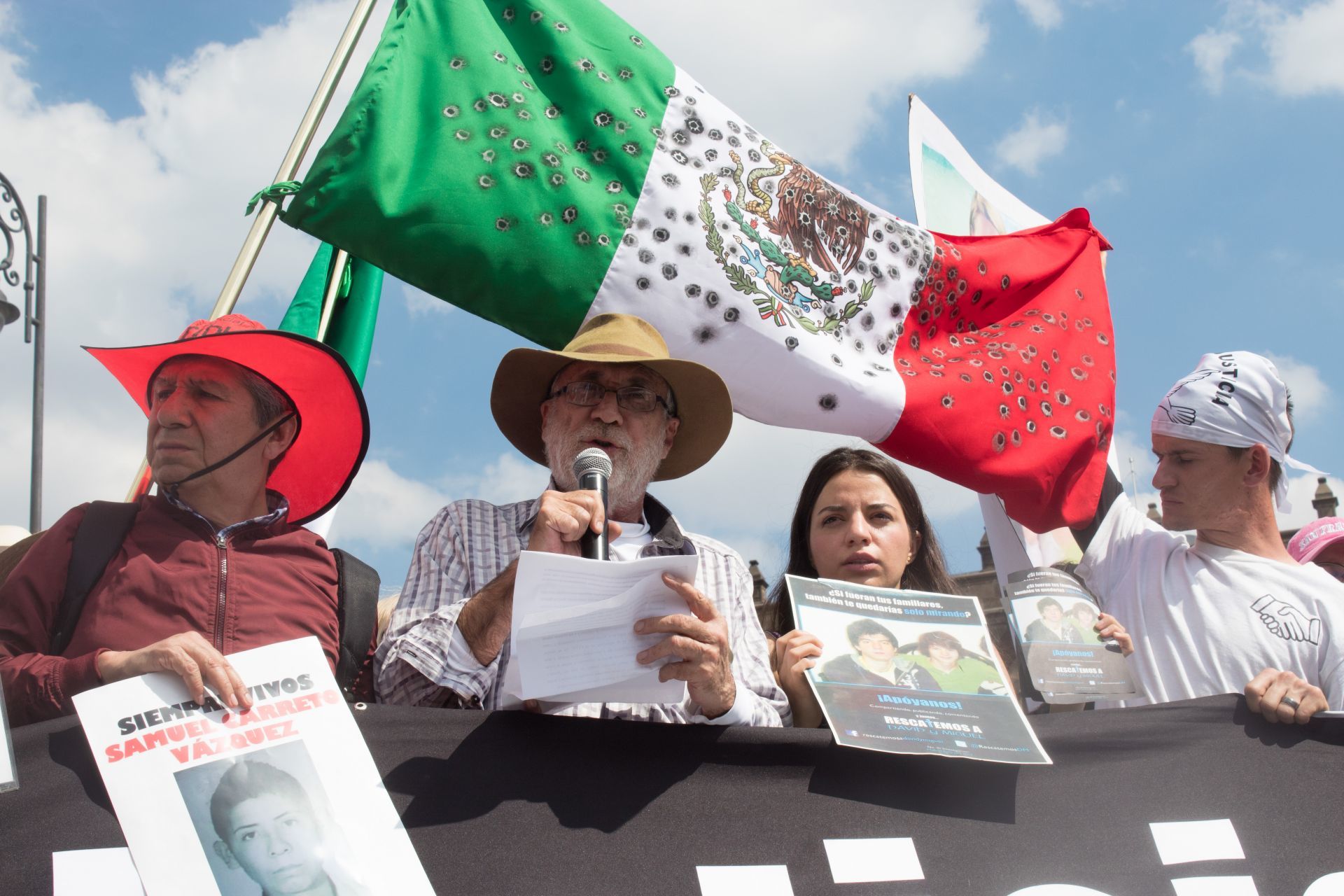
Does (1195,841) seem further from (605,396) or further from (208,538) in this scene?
(208,538)

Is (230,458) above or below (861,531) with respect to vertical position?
above

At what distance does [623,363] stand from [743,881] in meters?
1.45

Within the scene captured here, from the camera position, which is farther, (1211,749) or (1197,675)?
(1197,675)

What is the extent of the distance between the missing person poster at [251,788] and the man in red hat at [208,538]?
55 mm

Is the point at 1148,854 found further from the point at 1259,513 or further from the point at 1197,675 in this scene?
the point at 1259,513

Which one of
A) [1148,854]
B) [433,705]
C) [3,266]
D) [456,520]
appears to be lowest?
[1148,854]

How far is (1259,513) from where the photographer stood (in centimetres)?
362

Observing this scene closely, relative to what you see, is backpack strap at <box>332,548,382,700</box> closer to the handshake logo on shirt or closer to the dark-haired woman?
the dark-haired woman

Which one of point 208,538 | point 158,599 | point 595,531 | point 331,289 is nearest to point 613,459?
point 595,531

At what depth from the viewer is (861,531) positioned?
3420 millimetres

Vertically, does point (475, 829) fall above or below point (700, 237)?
below

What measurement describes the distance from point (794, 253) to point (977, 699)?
1.95 m

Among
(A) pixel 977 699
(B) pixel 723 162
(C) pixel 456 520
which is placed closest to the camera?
(A) pixel 977 699

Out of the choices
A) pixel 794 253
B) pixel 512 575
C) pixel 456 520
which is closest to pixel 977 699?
pixel 512 575
